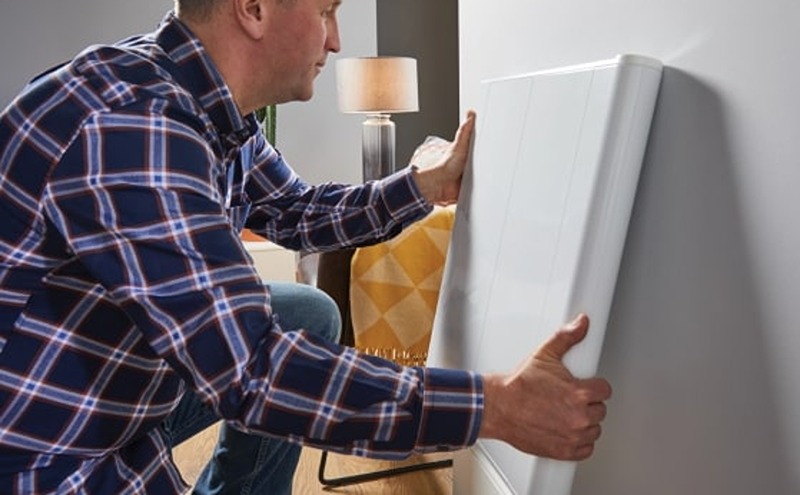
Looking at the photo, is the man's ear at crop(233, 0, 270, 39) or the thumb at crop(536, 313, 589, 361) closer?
the thumb at crop(536, 313, 589, 361)

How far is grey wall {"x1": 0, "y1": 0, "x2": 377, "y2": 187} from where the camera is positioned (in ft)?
12.9

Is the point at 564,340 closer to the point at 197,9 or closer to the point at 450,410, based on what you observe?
the point at 450,410

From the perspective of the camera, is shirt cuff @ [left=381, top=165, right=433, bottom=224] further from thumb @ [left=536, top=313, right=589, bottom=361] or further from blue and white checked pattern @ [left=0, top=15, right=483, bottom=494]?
thumb @ [left=536, top=313, right=589, bottom=361]

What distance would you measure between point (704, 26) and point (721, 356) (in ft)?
0.96

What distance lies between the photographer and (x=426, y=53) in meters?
3.90

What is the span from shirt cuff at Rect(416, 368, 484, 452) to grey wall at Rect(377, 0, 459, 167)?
3193 millimetres

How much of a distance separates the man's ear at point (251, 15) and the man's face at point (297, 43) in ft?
0.03

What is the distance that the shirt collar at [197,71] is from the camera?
3.16ft

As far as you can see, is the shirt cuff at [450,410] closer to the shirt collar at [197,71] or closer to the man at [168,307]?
the man at [168,307]

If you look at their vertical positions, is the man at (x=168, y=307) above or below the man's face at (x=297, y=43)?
below

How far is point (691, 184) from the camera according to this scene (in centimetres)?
78

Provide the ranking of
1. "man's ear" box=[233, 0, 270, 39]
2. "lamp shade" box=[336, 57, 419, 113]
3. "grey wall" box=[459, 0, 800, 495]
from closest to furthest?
"grey wall" box=[459, 0, 800, 495] < "man's ear" box=[233, 0, 270, 39] < "lamp shade" box=[336, 57, 419, 113]

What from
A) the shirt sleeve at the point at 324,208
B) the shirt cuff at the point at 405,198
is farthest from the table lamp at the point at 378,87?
the shirt cuff at the point at 405,198

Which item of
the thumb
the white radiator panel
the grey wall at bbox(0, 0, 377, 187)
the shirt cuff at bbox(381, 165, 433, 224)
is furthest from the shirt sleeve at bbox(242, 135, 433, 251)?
the grey wall at bbox(0, 0, 377, 187)
